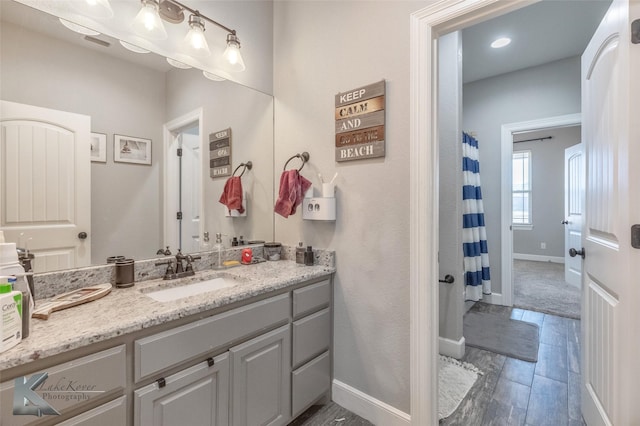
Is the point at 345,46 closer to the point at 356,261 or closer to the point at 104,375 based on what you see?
the point at 356,261

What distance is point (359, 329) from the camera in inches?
66.6

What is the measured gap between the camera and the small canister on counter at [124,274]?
1.34m

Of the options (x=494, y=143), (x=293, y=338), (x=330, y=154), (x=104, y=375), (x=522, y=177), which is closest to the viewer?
(x=104, y=375)

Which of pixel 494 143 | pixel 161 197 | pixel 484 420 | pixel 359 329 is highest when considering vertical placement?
pixel 494 143

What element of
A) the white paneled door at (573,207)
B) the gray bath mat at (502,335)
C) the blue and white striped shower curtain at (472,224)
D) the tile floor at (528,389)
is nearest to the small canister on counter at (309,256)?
the tile floor at (528,389)

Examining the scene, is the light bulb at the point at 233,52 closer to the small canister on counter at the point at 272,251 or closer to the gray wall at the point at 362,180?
the gray wall at the point at 362,180

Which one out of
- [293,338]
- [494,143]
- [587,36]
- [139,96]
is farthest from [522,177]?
[139,96]

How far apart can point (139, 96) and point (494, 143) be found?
374 centimetres

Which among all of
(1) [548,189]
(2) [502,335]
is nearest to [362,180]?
(2) [502,335]

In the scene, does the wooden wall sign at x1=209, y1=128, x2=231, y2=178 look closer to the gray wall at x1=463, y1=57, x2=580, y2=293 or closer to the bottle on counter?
the bottle on counter

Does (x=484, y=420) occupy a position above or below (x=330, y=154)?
below

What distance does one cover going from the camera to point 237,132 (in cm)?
199

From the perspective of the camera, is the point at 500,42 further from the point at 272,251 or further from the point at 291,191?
the point at 272,251

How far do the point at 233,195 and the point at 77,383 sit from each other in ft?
4.20
